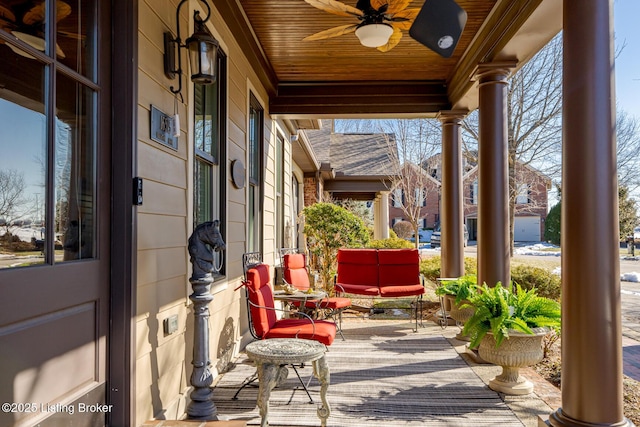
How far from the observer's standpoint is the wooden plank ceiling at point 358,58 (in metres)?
4.12

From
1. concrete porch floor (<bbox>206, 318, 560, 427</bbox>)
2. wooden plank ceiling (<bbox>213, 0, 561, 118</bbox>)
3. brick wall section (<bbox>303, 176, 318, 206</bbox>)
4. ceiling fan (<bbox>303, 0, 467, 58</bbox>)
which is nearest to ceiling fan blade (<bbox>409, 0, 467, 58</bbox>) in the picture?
ceiling fan (<bbox>303, 0, 467, 58</bbox>)

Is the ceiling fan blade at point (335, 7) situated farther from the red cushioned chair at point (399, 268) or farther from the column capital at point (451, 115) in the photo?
the red cushioned chair at point (399, 268)

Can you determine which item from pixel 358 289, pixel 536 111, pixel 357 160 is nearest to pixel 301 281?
pixel 358 289

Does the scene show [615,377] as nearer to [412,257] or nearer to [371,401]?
[371,401]

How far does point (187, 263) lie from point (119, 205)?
964 millimetres

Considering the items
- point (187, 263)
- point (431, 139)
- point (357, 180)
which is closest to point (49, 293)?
point (187, 263)

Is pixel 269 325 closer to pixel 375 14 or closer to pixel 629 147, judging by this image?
pixel 375 14

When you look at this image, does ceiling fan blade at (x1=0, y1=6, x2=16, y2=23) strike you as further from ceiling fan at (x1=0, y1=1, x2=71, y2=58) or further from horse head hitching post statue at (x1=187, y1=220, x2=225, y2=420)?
horse head hitching post statue at (x1=187, y1=220, x2=225, y2=420)

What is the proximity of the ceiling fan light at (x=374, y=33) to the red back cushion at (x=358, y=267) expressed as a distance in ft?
12.0

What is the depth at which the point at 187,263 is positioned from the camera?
323 cm

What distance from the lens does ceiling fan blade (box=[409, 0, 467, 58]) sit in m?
3.21

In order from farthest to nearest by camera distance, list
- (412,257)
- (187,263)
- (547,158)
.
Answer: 1. (547,158)
2. (412,257)
3. (187,263)

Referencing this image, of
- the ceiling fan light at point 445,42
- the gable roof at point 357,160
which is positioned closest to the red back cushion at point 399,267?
the ceiling fan light at point 445,42

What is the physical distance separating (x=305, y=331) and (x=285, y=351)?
105 centimetres
